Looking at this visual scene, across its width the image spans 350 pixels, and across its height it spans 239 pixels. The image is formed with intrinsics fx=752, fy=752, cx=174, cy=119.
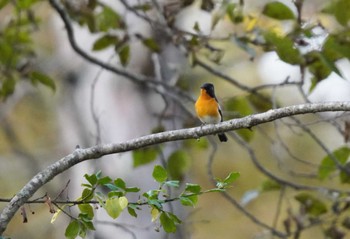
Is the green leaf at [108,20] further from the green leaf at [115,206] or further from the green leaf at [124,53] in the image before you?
the green leaf at [115,206]

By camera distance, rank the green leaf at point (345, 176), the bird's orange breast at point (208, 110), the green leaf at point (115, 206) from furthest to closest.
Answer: the green leaf at point (345, 176)
the bird's orange breast at point (208, 110)
the green leaf at point (115, 206)

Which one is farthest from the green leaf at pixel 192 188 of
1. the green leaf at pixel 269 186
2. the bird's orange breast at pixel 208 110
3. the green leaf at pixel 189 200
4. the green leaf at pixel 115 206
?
the green leaf at pixel 269 186

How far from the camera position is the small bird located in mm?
3477

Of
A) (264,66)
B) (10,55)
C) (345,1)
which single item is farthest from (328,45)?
(264,66)

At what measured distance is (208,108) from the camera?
3504 mm

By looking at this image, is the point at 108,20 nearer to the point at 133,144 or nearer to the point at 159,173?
the point at 133,144

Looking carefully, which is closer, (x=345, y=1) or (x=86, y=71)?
(x=345, y=1)

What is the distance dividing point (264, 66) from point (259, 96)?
652 centimetres

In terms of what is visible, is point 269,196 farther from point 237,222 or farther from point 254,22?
point 254,22

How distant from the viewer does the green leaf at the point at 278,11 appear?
3488 millimetres

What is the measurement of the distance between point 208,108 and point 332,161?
0.66 m

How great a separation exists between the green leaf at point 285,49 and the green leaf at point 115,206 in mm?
1299

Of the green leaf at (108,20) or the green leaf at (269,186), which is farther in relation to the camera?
the green leaf at (269,186)

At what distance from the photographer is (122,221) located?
4.74 metres
